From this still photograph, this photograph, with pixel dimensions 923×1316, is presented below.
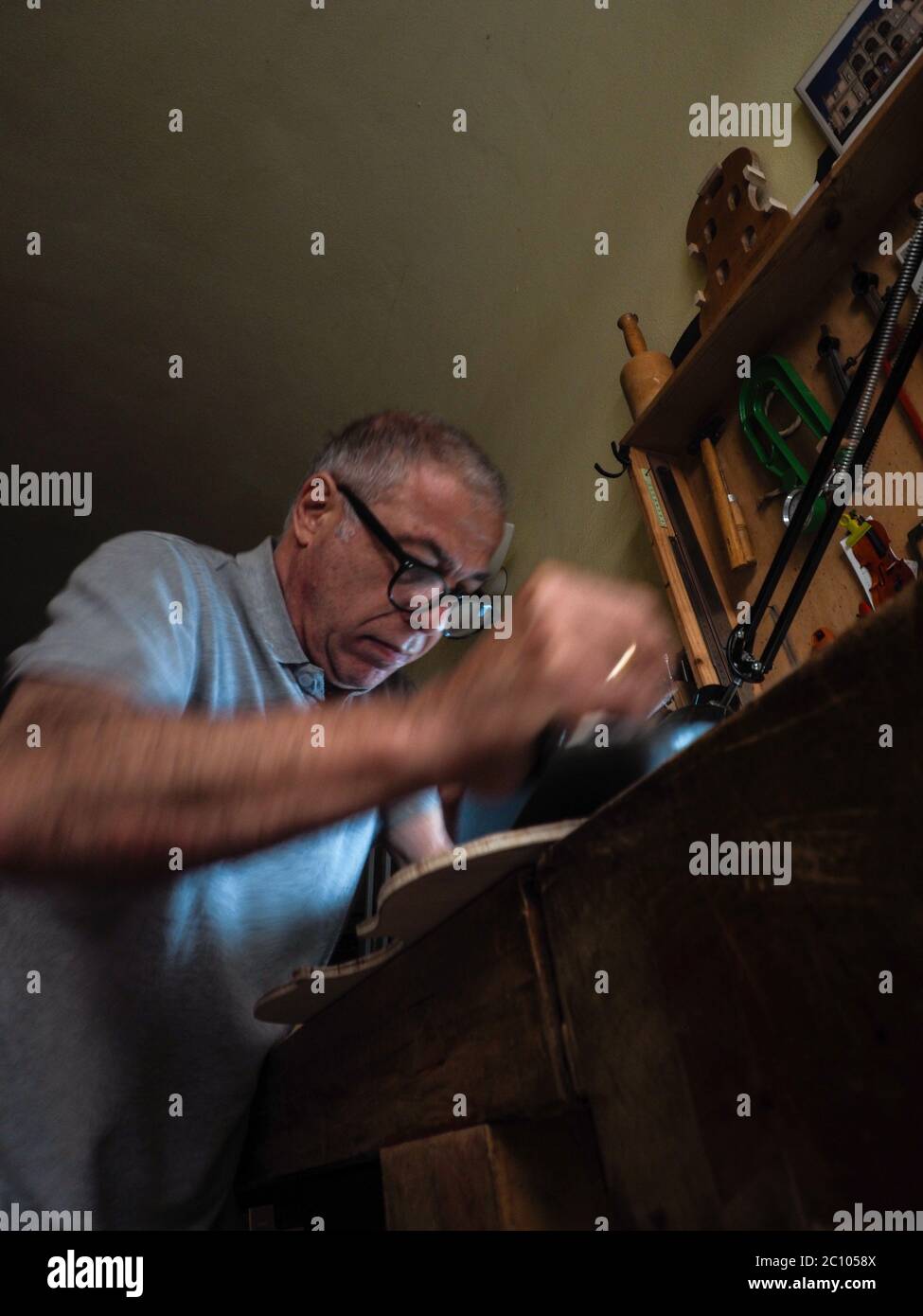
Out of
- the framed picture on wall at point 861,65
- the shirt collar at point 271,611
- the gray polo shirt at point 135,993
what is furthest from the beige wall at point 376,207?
the gray polo shirt at point 135,993

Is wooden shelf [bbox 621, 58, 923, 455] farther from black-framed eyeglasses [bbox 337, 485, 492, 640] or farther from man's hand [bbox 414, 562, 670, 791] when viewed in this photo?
man's hand [bbox 414, 562, 670, 791]

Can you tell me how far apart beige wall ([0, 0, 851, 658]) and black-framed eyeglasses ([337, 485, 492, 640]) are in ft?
1.61

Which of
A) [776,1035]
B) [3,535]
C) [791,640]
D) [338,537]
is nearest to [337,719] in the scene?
[776,1035]

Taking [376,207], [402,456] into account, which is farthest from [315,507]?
[376,207]

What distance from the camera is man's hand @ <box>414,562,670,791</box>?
1.88 ft

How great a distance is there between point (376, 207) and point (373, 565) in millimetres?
1053

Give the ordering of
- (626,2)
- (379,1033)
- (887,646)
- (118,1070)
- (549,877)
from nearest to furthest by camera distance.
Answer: (887,646), (549,877), (379,1033), (118,1070), (626,2)

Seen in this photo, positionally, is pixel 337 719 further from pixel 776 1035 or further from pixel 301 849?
Result: pixel 301 849

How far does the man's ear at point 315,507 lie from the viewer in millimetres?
1244

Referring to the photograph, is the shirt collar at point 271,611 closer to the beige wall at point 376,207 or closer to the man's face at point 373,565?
the man's face at point 373,565

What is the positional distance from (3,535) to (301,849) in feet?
7.22

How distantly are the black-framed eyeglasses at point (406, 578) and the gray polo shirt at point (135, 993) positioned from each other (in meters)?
0.26

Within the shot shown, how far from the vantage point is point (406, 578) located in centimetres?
117

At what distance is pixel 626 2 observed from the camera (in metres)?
1.50
